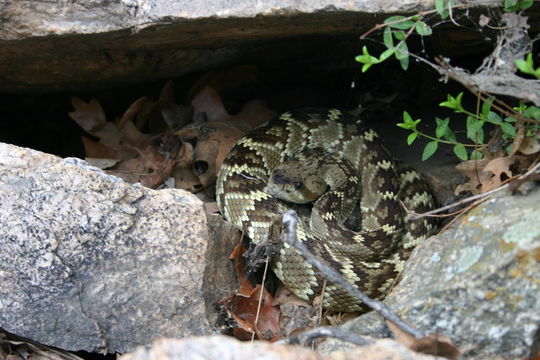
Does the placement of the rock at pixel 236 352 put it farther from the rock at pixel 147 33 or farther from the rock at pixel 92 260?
the rock at pixel 147 33

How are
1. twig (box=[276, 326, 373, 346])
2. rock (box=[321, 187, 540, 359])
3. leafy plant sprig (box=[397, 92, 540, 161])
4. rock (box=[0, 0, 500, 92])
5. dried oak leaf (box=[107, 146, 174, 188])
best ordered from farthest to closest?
dried oak leaf (box=[107, 146, 174, 188]), rock (box=[0, 0, 500, 92]), leafy plant sprig (box=[397, 92, 540, 161]), rock (box=[321, 187, 540, 359]), twig (box=[276, 326, 373, 346])

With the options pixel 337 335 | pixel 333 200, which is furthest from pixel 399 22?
pixel 337 335

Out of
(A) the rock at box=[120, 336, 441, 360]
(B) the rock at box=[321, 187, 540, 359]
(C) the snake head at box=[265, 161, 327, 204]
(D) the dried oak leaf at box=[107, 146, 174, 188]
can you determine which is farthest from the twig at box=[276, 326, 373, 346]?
(D) the dried oak leaf at box=[107, 146, 174, 188]

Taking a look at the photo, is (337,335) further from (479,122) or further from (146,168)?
(146,168)

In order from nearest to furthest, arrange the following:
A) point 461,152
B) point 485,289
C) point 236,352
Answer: point 236,352 < point 485,289 < point 461,152

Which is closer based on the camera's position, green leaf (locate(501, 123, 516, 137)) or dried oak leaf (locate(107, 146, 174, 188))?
green leaf (locate(501, 123, 516, 137))

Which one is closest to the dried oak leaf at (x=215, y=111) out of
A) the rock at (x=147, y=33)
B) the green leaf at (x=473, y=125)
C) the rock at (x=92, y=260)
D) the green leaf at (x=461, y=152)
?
the rock at (x=147, y=33)

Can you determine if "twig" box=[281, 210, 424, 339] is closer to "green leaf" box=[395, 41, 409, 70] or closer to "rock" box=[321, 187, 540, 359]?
"rock" box=[321, 187, 540, 359]
